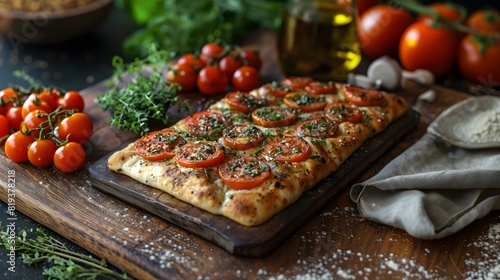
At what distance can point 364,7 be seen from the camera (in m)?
5.38

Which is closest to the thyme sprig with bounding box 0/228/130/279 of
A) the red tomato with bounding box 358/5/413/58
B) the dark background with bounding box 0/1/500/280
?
the dark background with bounding box 0/1/500/280

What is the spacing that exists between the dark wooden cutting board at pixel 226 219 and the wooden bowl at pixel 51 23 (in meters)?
1.99

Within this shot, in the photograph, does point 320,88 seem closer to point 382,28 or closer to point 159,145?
point 159,145

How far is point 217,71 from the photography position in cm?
415

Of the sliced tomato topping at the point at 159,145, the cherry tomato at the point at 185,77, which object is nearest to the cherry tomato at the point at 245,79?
the cherry tomato at the point at 185,77

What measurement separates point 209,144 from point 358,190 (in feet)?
2.73

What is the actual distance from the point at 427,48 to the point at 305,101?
156 centimetres

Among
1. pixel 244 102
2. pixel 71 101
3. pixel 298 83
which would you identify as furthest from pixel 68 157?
pixel 298 83

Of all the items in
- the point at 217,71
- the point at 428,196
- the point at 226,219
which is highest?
the point at 217,71

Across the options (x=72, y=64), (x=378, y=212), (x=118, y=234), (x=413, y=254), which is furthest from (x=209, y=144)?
(x=72, y=64)

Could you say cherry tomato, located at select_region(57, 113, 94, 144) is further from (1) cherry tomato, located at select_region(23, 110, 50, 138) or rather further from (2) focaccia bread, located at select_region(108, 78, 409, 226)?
(2) focaccia bread, located at select_region(108, 78, 409, 226)

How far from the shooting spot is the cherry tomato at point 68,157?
→ 3219 mm

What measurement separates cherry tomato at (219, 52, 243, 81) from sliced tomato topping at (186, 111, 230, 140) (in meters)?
0.89

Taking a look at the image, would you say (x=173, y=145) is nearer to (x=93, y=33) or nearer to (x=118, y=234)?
(x=118, y=234)
